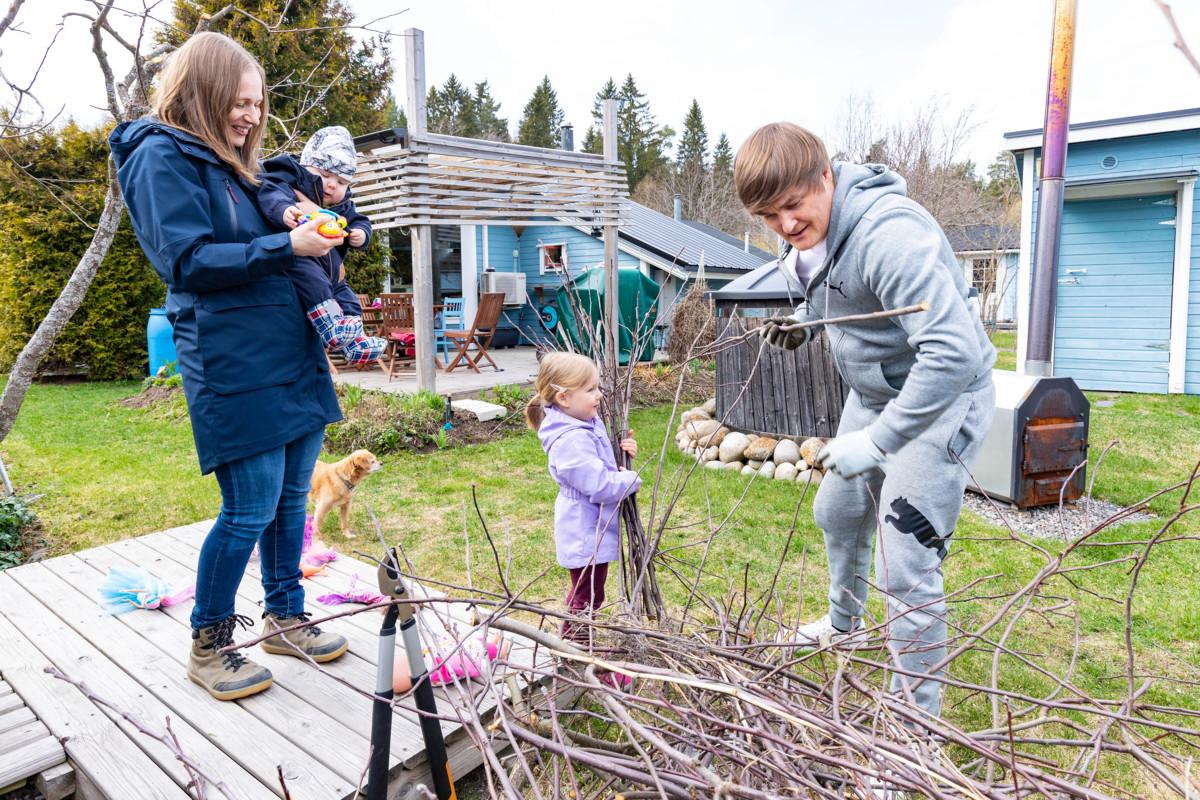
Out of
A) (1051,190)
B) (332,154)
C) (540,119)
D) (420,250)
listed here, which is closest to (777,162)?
(332,154)

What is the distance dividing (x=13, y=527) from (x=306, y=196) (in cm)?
341

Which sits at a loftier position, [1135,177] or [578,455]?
[1135,177]

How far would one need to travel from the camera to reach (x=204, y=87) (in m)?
2.02

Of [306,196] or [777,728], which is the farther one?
[306,196]

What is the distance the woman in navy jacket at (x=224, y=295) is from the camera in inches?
77.5

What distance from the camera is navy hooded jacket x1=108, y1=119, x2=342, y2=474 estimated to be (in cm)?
195

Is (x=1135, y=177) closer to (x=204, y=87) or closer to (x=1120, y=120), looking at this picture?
(x=1120, y=120)

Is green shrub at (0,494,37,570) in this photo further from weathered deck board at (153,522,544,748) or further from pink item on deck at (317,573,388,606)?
pink item on deck at (317,573,388,606)

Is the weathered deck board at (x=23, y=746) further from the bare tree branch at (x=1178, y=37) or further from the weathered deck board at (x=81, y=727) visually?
the bare tree branch at (x=1178, y=37)

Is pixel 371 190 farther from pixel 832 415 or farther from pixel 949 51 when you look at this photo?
pixel 949 51

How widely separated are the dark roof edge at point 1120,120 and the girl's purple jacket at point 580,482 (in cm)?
921

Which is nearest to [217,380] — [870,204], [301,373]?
[301,373]

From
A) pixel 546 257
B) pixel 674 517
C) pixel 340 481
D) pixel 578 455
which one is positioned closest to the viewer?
pixel 578 455

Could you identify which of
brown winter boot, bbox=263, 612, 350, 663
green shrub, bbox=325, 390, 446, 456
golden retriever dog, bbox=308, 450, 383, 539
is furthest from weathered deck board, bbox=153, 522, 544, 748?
green shrub, bbox=325, 390, 446, 456
